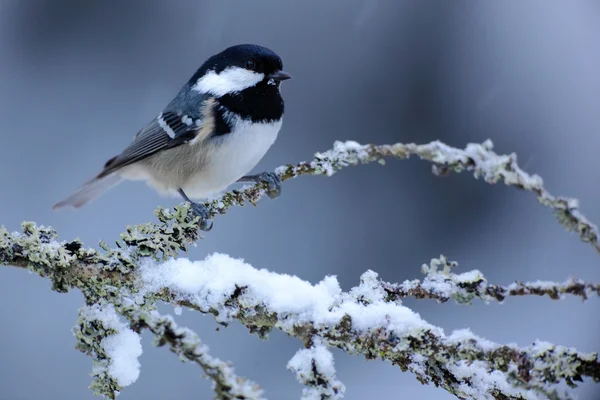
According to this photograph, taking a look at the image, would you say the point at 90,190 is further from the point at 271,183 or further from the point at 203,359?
the point at 203,359

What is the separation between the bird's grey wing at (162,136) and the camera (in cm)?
177

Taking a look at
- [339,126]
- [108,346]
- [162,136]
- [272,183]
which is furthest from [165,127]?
[108,346]

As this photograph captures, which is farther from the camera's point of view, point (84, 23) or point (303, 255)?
point (84, 23)

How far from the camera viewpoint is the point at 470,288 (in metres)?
0.75

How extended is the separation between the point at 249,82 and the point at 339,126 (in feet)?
2.57

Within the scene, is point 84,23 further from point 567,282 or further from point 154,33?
point 567,282

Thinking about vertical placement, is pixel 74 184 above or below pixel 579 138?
below

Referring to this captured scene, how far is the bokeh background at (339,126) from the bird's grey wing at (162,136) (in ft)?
1.42

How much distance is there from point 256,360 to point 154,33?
140cm

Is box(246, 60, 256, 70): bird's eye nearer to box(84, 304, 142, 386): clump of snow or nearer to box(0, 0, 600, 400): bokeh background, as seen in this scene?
box(0, 0, 600, 400): bokeh background

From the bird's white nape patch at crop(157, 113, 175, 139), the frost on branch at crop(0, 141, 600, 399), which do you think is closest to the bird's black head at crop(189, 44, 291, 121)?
the bird's white nape patch at crop(157, 113, 175, 139)

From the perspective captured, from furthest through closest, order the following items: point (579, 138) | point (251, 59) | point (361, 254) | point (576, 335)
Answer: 1. point (579, 138)
2. point (361, 254)
3. point (576, 335)
4. point (251, 59)

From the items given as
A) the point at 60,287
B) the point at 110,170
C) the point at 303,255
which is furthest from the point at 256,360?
the point at 60,287

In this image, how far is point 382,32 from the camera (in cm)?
251
